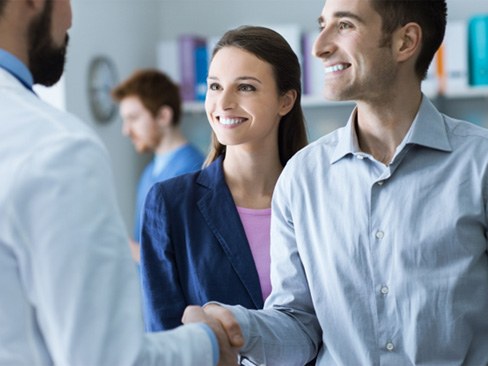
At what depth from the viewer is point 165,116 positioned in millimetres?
3842

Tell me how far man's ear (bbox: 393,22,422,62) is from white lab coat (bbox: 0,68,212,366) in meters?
0.80

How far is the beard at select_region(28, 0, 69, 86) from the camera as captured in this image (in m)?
1.26

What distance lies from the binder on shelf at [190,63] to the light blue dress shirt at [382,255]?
9.72 ft

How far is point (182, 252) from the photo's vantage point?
1.98 m

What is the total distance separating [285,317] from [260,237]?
34cm

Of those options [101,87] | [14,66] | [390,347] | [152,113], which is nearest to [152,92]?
[152,113]

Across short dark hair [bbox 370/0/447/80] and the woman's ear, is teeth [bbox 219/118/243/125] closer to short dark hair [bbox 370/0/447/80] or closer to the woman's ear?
the woman's ear

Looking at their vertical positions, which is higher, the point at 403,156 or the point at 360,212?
the point at 403,156

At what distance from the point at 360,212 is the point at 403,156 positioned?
0.15m

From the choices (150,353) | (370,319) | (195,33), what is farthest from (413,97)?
(195,33)

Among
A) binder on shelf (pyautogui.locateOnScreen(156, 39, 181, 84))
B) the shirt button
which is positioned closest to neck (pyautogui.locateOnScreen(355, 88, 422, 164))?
the shirt button

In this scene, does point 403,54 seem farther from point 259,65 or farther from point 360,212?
point 259,65

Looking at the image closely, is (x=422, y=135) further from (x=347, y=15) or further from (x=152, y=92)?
(x=152, y=92)

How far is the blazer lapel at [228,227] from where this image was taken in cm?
195
